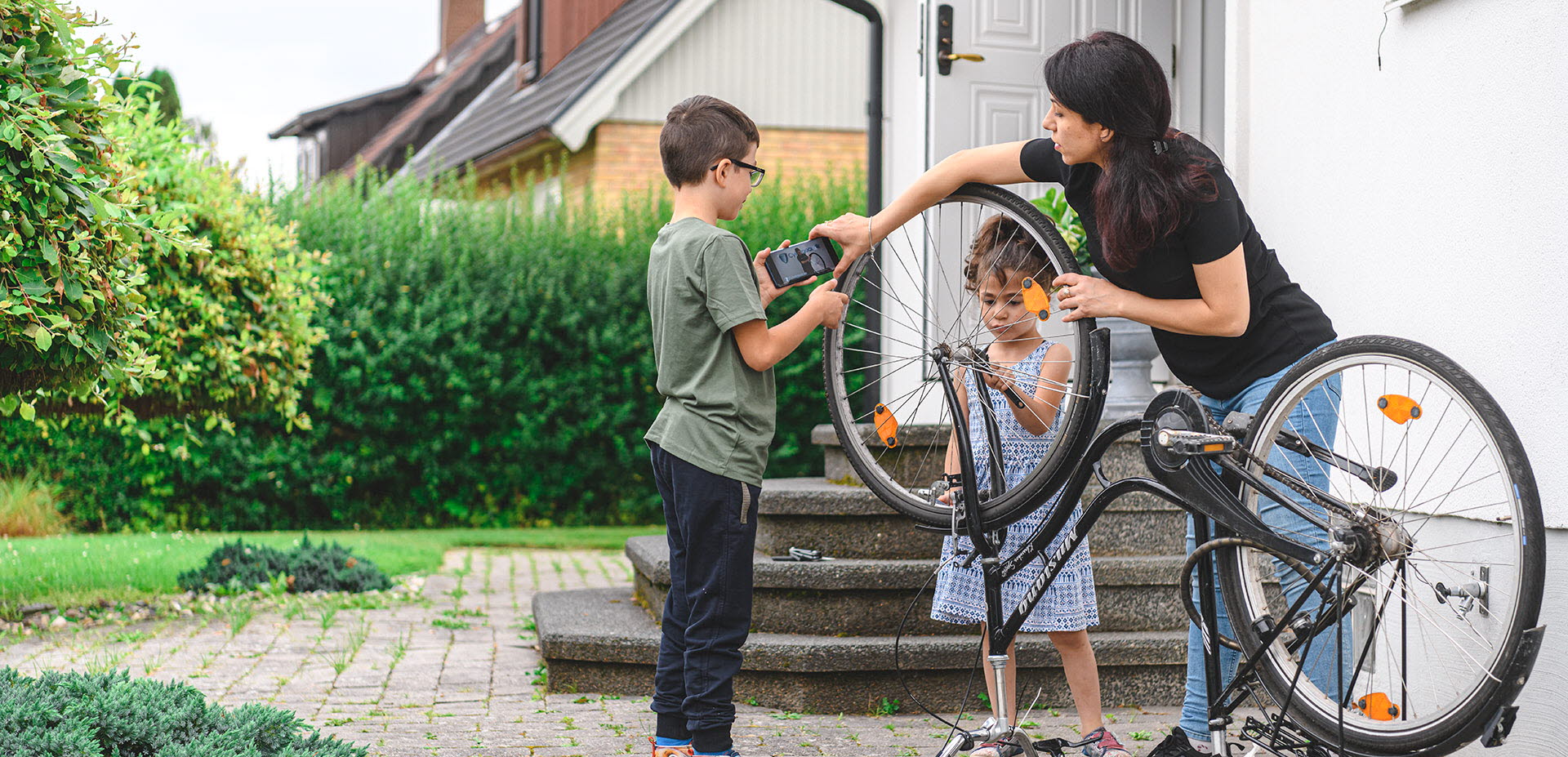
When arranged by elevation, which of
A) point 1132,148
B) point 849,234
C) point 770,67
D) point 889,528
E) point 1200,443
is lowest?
point 889,528

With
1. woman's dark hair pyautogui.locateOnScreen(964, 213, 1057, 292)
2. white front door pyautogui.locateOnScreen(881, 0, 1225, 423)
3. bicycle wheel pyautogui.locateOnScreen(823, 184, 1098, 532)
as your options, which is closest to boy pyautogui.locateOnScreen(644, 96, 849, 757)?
bicycle wheel pyautogui.locateOnScreen(823, 184, 1098, 532)

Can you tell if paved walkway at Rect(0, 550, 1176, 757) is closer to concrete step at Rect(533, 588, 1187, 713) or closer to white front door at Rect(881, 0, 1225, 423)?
concrete step at Rect(533, 588, 1187, 713)

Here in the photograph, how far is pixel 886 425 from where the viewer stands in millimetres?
3441

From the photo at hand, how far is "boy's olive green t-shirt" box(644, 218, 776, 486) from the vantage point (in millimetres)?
3113

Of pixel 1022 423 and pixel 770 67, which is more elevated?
pixel 770 67

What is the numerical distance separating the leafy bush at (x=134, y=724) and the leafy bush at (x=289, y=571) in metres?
3.65

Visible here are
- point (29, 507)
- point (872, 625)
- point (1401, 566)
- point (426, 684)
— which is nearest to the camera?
point (1401, 566)

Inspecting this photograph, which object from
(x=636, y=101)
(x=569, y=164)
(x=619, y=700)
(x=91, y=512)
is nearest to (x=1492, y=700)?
(x=619, y=700)

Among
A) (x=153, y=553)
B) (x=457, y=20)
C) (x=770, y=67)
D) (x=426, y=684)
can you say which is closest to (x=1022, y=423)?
(x=426, y=684)

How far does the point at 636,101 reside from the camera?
1434cm

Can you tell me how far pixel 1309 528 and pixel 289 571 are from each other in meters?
5.67

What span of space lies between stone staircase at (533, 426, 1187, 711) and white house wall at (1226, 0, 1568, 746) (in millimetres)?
1078

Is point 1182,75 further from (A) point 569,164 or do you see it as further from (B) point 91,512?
(A) point 569,164

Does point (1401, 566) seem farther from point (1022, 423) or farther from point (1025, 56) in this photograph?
point (1025, 56)
